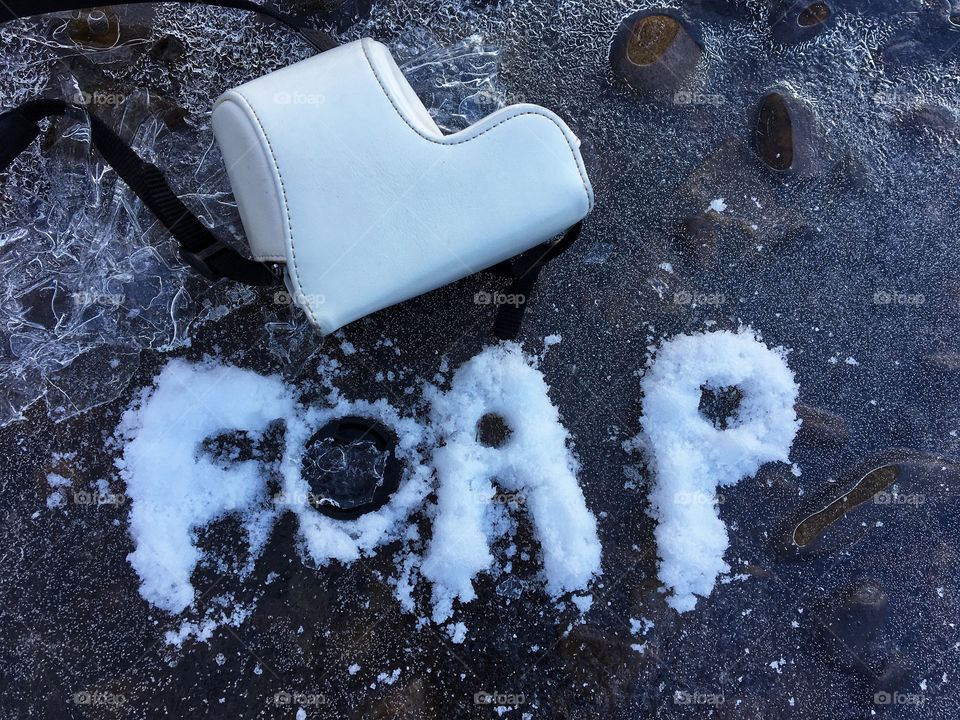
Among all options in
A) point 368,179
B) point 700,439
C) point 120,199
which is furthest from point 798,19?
point 120,199

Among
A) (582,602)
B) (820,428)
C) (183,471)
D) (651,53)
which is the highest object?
(651,53)

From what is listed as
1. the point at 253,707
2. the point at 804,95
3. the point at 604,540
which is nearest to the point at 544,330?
the point at 604,540

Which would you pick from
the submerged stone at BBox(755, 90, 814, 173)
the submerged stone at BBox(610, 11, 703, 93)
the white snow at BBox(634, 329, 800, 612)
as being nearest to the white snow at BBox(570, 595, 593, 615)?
the white snow at BBox(634, 329, 800, 612)

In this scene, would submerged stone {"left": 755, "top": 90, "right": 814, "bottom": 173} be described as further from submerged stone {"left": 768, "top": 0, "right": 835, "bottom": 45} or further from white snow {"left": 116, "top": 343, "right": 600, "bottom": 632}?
white snow {"left": 116, "top": 343, "right": 600, "bottom": 632}

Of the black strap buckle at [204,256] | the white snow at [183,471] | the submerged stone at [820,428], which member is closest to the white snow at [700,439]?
the submerged stone at [820,428]

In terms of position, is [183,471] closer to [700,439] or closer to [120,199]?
[120,199]

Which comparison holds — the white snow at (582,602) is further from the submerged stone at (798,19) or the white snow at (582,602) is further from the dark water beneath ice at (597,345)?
the submerged stone at (798,19)

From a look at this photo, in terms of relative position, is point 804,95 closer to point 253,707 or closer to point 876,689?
point 876,689
